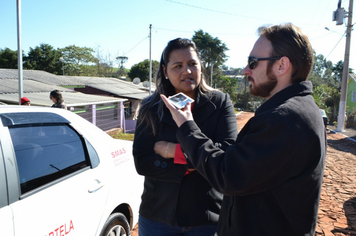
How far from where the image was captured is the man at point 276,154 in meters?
1.12

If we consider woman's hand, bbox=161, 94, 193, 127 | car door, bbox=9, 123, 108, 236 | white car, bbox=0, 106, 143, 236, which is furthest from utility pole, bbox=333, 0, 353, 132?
woman's hand, bbox=161, 94, 193, 127

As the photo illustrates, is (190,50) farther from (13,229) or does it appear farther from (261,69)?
(13,229)

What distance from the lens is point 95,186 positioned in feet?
7.72

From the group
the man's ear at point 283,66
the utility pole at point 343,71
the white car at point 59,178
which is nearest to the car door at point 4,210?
the white car at point 59,178

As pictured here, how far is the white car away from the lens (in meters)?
1.67

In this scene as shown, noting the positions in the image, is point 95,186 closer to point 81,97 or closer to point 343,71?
point 81,97

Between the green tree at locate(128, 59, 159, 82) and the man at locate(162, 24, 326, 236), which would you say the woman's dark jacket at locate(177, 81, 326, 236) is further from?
the green tree at locate(128, 59, 159, 82)

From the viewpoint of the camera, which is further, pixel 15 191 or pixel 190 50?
pixel 190 50

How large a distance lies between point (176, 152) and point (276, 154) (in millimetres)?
785

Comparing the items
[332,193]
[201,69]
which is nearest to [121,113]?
[332,193]

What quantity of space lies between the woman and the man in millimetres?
403

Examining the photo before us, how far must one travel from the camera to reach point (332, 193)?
5.39 metres

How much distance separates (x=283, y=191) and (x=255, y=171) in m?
0.16

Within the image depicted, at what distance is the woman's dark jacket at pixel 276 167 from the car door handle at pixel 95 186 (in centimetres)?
133
